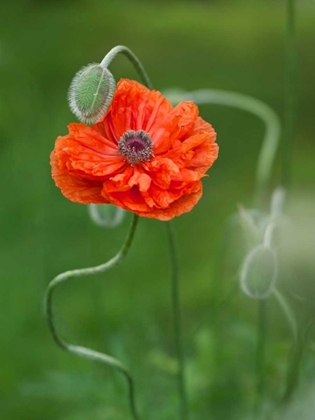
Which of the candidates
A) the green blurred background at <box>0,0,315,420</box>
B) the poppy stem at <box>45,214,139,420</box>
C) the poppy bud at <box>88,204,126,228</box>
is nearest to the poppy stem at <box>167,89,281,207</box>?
the green blurred background at <box>0,0,315,420</box>

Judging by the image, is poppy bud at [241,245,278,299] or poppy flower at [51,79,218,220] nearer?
poppy flower at [51,79,218,220]

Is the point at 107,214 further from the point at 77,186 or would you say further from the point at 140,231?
the point at 140,231

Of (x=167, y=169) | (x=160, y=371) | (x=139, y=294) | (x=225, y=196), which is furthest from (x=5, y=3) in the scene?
(x=167, y=169)

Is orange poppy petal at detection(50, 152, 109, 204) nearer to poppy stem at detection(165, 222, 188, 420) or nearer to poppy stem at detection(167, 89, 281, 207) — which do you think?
poppy stem at detection(165, 222, 188, 420)

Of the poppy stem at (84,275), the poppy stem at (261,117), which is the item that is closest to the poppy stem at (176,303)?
the poppy stem at (84,275)

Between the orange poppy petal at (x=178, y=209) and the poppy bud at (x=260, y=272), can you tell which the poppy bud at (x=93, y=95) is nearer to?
the orange poppy petal at (x=178, y=209)
